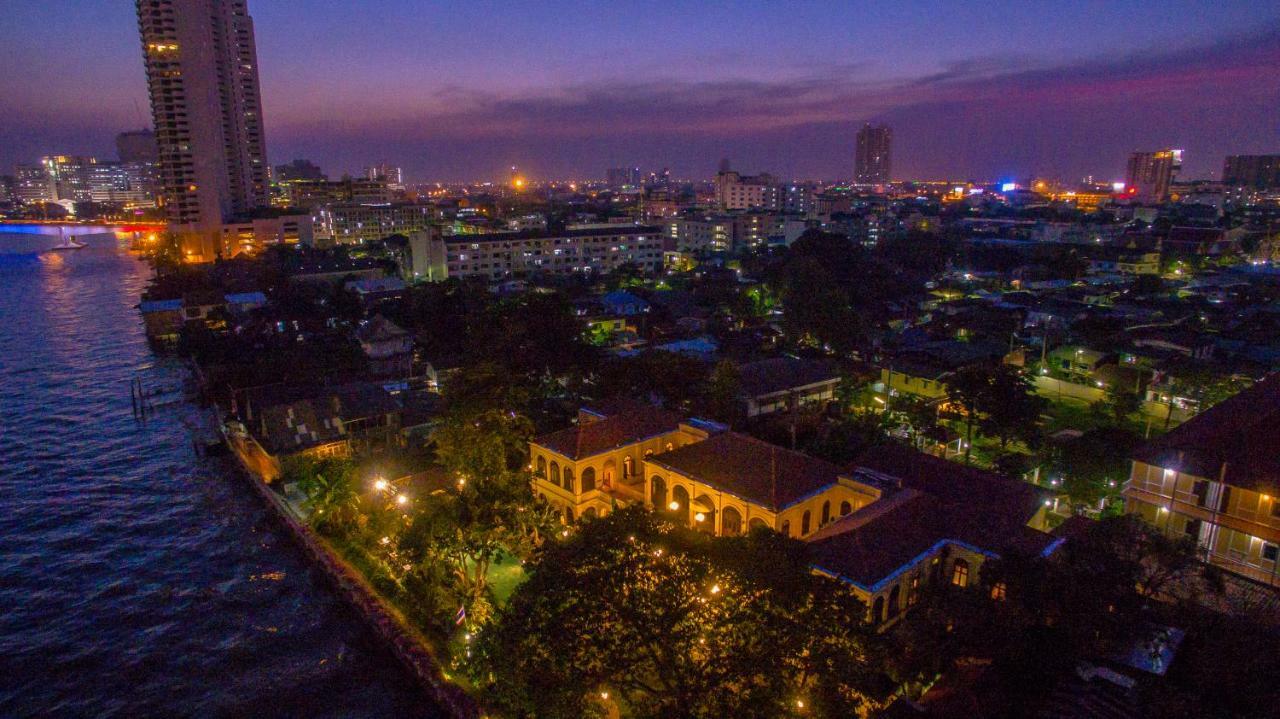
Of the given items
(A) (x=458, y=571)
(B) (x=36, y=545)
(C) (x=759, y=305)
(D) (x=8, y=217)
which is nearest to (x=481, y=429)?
(A) (x=458, y=571)

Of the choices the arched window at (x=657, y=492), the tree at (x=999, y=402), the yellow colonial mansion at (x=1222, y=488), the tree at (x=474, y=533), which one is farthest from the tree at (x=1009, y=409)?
the tree at (x=474, y=533)

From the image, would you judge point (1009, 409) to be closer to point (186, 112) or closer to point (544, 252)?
point (544, 252)

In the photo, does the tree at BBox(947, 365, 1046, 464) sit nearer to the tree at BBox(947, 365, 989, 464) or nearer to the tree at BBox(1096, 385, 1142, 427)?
the tree at BBox(947, 365, 989, 464)

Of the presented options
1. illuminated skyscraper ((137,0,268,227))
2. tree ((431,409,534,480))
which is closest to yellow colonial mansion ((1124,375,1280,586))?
tree ((431,409,534,480))

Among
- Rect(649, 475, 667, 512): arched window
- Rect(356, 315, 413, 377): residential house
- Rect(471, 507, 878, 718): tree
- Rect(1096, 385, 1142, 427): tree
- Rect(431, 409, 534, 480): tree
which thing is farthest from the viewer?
Rect(356, 315, 413, 377): residential house

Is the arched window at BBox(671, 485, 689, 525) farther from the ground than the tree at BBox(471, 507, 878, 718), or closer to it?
closer to it

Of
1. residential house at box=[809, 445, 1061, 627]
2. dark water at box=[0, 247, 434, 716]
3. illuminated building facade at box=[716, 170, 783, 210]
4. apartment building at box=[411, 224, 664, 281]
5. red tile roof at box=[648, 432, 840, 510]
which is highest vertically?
illuminated building facade at box=[716, 170, 783, 210]

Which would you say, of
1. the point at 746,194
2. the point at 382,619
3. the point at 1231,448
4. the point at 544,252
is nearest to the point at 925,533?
the point at 1231,448
